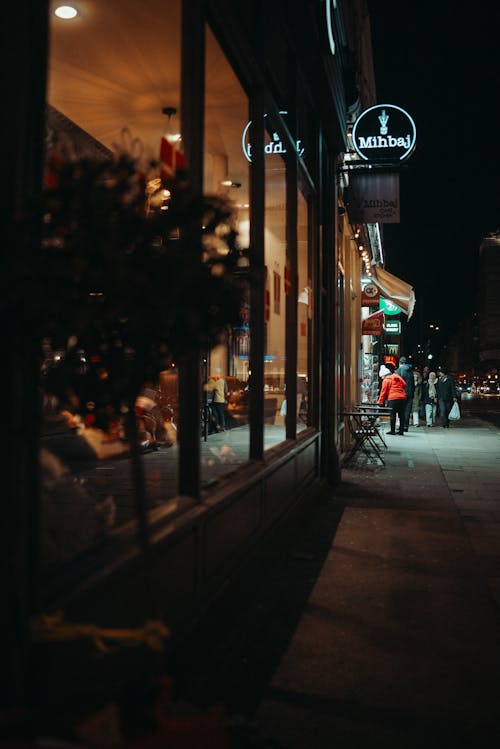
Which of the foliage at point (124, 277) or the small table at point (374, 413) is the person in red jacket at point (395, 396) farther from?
the foliage at point (124, 277)

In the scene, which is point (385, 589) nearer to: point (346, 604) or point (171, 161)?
point (346, 604)

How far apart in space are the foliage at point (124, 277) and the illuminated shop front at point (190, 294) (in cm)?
2

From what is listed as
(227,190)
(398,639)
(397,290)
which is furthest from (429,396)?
(398,639)

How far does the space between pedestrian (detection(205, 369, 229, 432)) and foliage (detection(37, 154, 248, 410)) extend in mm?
11369

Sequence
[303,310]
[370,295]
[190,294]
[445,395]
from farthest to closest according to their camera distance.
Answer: [445,395], [370,295], [303,310], [190,294]

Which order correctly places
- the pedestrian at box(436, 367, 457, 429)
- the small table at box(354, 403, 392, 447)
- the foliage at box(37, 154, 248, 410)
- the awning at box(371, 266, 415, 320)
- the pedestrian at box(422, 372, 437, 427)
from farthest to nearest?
the pedestrian at box(422, 372, 437, 427)
the pedestrian at box(436, 367, 457, 429)
the awning at box(371, 266, 415, 320)
the small table at box(354, 403, 392, 447)
the foliage at box(37, 154, 248, 410)

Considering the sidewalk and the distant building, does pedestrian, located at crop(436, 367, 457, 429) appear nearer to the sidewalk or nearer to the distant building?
the sidewalk

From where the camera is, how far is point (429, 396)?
2270 cm

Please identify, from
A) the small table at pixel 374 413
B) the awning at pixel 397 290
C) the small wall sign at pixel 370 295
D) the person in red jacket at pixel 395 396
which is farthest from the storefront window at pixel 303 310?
the small wall sign at pixel 370 295

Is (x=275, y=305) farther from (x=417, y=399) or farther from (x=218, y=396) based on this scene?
(x=417, y=399)

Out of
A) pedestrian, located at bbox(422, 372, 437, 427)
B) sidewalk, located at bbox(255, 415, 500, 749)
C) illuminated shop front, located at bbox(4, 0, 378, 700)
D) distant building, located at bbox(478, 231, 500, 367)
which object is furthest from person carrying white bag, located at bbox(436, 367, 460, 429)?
distant building, located at bbox(478, 231, 500, 367)

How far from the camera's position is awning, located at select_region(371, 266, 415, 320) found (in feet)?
58.4

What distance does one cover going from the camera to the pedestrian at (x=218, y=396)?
14086mm

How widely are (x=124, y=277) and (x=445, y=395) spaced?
20.7 m
